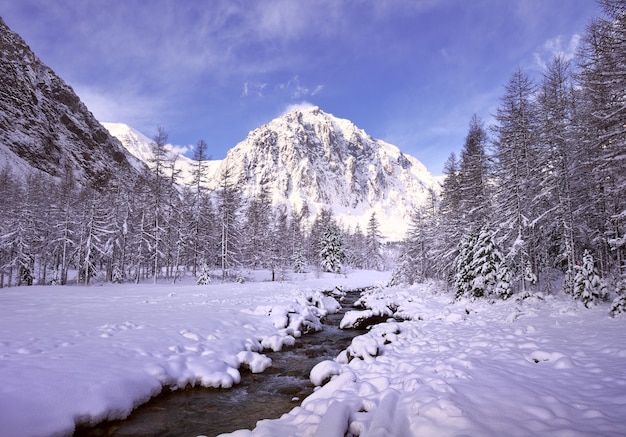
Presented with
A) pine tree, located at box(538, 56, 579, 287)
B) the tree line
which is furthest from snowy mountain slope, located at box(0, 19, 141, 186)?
pine tree, located at box(538, 56, 579, 287)

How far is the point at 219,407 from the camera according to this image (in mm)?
6227

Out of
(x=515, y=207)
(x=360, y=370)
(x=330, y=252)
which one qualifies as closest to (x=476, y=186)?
(x=515, y=207)

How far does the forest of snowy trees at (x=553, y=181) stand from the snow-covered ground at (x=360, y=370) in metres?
4.82

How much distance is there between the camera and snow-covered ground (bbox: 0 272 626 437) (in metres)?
3.72

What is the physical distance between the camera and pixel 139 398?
5.91 metres

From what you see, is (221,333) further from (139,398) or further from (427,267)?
(427,267)

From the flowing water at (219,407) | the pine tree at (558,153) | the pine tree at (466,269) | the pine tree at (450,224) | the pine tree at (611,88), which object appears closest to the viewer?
the flowing water at (219,407)

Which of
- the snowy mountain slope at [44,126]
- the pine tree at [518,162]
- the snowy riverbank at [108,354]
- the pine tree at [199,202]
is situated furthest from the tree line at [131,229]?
the snowy mountain slope at [44,126]

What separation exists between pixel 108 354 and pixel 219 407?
2.98 metres

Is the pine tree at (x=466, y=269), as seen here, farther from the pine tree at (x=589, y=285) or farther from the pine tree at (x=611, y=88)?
the pine tree at (x=611, y=88)

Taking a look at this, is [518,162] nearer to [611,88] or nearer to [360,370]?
[611,88]

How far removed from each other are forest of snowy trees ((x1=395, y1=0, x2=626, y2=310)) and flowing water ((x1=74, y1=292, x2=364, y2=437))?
12.2m

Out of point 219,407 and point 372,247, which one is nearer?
point 219,407

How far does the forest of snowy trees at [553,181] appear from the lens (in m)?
11.7
